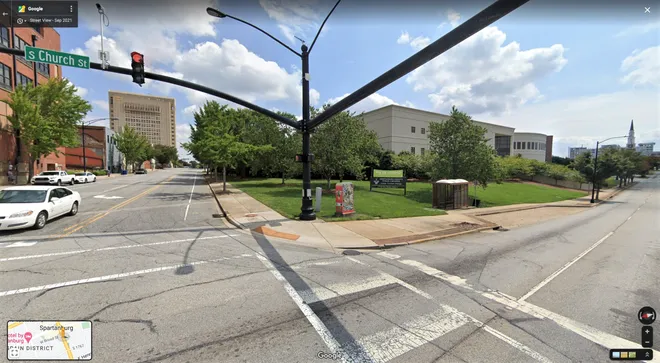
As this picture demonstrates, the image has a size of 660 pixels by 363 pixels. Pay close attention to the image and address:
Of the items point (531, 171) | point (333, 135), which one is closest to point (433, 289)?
point (333, 135)

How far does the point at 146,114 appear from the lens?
131 m

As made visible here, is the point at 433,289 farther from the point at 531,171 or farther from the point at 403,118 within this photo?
the point at 531,171

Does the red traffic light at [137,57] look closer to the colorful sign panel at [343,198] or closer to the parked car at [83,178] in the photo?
the colorful sign panel at [343,198]

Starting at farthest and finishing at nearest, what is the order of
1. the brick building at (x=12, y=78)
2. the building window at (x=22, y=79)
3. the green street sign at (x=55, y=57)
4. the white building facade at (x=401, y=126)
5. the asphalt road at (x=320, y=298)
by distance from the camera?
1. the white building facade at (x=401, y=126)
2. the building window at (x=22, y=79)
3. the brick building at (x=12, y=78)
4. the green street sign at (x=55, y=57)
5. the asphalt road at (x=320, y=298)

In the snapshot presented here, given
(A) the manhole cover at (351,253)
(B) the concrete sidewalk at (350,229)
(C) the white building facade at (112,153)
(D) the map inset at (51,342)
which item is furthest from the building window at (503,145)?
(C) the white building facade at (112,153)

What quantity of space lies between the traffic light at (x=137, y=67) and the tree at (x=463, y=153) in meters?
22.9

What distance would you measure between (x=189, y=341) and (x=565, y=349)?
4.56m

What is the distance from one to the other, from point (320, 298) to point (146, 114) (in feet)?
522

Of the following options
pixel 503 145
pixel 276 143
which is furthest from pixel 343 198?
pixel 503 145

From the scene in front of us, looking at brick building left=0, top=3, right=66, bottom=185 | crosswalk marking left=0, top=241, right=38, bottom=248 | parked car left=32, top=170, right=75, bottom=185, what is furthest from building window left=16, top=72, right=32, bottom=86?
crosswalk marking left=0, top=241, right=38, bottom=248

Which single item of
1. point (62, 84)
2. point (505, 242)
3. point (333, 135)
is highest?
point (62, 84)

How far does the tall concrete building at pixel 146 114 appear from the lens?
393ft

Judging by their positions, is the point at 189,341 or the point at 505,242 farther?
→ the point at 505,242

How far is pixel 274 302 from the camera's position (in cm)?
428
